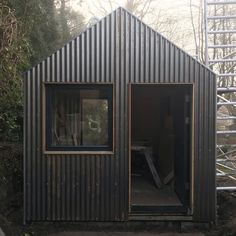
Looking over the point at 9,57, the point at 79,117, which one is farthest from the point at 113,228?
the point at 9,57

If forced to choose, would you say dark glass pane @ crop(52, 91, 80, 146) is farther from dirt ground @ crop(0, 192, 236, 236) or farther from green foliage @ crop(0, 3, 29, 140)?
green foliage @ crop(0, 3, 29, 140)

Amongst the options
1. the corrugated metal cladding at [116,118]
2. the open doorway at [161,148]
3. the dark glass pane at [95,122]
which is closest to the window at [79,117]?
the dark glass pane at [95,122]

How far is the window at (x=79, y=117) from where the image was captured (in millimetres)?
7473

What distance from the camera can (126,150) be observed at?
7488mm

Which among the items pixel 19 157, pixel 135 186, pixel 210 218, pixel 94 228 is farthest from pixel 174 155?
pixel 19 157

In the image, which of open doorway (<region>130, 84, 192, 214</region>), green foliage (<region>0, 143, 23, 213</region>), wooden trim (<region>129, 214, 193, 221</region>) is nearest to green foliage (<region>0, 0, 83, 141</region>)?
green foliage (<region>0, 143, 23, 213</region>)

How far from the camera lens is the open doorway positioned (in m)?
7.82

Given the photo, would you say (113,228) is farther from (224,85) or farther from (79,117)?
(224,85)

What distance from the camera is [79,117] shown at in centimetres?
768

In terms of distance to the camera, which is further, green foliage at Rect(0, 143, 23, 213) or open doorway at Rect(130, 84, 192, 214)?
green foliage at Rect(0, 143, 23, 213)

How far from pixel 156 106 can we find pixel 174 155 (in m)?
2.95

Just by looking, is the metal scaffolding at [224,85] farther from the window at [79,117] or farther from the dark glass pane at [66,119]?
the dark glass pane at [66,119]

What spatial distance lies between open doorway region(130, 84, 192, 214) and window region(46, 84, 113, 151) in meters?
0.73

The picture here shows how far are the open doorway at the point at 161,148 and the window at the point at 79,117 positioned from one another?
729mm
